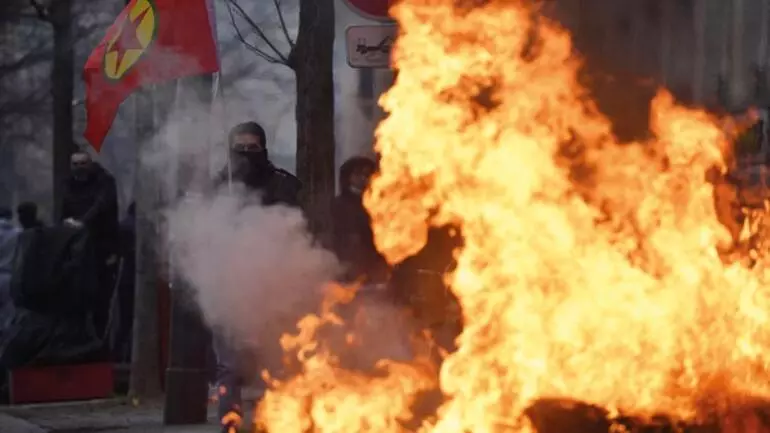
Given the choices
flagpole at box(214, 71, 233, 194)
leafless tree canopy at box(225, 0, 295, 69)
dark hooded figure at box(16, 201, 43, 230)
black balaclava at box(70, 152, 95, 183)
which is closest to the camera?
flagpole at box(214, 71, 233, 194)

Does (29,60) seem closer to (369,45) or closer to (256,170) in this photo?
(256,170)

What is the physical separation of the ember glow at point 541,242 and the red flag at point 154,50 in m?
2.28

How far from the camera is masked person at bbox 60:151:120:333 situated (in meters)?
12.6

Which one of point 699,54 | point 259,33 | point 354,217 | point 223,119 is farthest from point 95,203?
point 699,54

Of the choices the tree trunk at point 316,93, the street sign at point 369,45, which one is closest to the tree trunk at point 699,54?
the street sign at point 369,45

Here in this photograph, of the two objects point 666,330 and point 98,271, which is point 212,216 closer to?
point 666,330

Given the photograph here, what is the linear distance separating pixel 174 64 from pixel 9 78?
1000 inches

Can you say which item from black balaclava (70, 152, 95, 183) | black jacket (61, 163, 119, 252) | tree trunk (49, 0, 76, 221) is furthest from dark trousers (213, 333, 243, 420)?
tree trunk (49, 0, 76, 221)

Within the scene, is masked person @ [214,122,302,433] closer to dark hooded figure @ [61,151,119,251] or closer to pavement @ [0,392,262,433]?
pavement @ [0,392,262,433]

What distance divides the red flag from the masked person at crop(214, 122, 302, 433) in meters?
0.95

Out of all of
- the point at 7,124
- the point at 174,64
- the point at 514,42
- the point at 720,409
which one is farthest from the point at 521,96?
the point at 7,124

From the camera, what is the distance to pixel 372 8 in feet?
27.8

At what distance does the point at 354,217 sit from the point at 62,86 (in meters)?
14.6

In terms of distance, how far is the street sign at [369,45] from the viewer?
8391mm
